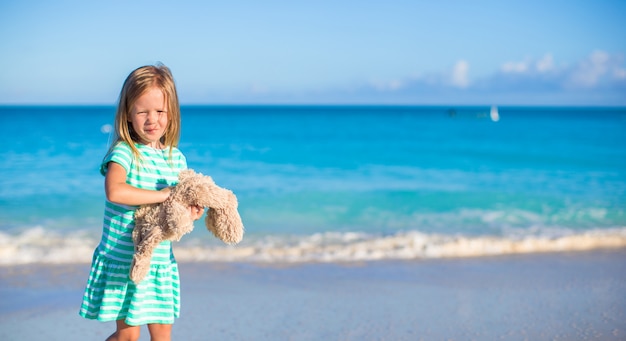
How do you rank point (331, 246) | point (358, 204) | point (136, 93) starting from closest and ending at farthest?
point (136, 93) < point (331, 246) < point (358, 204)

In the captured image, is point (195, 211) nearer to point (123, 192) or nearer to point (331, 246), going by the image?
point (123, 192)

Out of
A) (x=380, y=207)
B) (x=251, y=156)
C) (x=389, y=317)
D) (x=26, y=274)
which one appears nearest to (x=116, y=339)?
(x=389, y=317)

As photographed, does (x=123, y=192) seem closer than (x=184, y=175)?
Yes

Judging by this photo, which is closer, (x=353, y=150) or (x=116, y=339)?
(x=116, y=339)

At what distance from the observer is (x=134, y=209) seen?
2.55 m

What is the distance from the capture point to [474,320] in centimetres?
427

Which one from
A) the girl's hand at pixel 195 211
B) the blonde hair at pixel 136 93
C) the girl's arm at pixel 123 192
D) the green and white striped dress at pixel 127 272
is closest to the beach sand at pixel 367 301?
the green and white striped dress at pixel 127 272

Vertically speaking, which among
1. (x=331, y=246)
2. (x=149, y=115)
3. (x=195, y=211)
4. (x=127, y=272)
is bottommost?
(x=127, y=272)

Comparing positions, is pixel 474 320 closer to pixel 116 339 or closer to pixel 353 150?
pixel 116 339

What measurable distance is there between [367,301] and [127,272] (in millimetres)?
2546

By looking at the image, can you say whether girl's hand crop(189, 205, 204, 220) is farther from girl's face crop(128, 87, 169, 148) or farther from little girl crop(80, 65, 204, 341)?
girl's face crop(128, 87, 169, 148)

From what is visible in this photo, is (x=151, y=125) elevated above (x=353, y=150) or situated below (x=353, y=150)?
below

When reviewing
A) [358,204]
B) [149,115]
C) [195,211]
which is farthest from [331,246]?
[149,115]

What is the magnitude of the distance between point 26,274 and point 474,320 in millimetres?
3956
